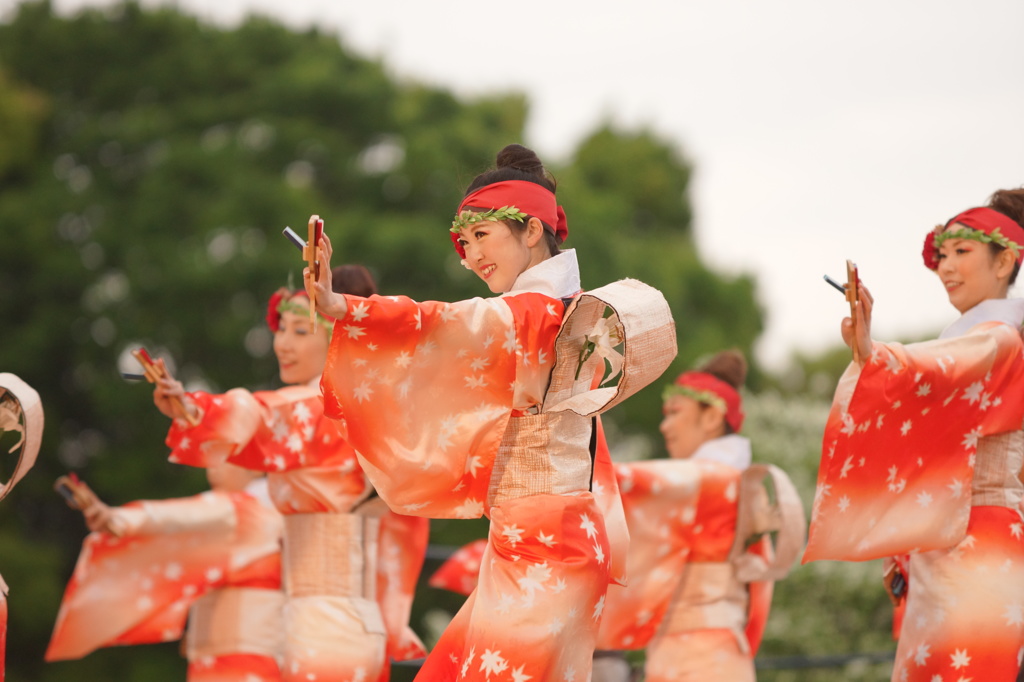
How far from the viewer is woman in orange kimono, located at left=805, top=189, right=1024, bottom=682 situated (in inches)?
141

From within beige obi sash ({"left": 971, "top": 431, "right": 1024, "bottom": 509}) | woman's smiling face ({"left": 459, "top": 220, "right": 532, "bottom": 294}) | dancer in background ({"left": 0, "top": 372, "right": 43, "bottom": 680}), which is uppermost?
woman's smiling face ({"left": 459, "top": 220, "right": 532, "bottom": 294})

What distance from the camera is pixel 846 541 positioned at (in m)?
3.71

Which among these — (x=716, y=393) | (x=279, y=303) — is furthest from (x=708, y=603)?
(x=279, y=303)

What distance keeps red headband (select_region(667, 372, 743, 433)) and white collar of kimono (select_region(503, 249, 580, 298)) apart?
1.93m

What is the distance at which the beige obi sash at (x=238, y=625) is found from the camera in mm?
4617

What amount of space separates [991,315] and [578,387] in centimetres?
147

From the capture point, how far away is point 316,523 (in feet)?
14.1

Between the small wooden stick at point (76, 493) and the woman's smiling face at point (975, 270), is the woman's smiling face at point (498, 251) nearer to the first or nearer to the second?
the woman's smiling face at point (975, 270)

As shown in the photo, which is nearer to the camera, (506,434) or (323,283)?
(323,283)

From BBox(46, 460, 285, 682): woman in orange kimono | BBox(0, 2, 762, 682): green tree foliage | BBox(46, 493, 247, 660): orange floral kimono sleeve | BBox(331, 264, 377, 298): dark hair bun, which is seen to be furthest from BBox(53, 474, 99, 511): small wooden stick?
BBox(0, 2, 762, 682): green tree foliage

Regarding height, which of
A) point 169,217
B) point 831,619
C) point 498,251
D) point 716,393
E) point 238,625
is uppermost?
point 169,217

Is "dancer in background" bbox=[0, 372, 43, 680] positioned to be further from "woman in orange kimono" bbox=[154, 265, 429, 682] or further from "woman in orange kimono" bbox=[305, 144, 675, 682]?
"woman in orange kimono" bbox=[305, 144, 675, 682]

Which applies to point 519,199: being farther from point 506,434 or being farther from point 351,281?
point 351,281

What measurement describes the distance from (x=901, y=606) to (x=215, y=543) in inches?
101
